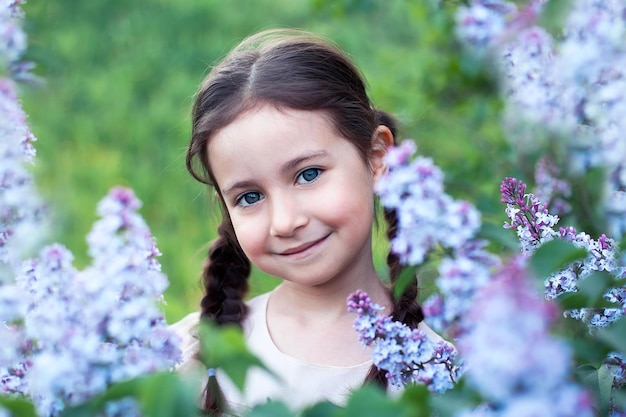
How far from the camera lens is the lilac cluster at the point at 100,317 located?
0.99m

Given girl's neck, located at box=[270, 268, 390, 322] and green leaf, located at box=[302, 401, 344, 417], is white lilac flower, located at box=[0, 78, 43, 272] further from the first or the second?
girl's neck, located at box=[270, 268, 390, 322]

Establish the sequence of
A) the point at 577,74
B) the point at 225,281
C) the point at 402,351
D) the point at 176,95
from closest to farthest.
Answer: the point at 577,74 → the point at 402,351 → the point at 225,281 → the point at 176,95

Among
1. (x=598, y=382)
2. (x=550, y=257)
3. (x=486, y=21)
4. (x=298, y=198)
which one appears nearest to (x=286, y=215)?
(x=298, y=198)

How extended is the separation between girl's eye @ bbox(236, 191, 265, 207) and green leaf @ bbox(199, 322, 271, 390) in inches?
36.0

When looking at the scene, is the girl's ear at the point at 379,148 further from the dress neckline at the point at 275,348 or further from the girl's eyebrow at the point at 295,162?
the dress neckline at the point at 275,348

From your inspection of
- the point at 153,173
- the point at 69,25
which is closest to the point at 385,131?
the point at 153,173

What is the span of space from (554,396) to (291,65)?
4.28 feet

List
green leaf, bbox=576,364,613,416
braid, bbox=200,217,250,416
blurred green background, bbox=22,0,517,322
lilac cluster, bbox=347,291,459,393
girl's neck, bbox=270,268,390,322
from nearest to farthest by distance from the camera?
green leaf, bbox=576,364,613,416
lilac cluster, bbox=347,291,459,393
girl's neck, bbox=270,268,390,322
braid, bbox=200,217,250,416
blurred green background, bbox=22,0,517,322

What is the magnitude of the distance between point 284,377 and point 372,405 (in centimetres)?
108

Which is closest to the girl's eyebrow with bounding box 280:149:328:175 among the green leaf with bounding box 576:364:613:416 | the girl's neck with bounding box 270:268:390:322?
the girl's neck with bounding box 270:268:390:322

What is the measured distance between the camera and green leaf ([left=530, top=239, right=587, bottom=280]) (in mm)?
941

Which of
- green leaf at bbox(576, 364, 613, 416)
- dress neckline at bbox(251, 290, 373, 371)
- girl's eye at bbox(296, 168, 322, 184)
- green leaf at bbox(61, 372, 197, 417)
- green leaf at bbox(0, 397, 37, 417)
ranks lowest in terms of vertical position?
dress neckline at bbox(251, 290, 373, 371)

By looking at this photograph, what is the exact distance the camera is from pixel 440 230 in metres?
0.96

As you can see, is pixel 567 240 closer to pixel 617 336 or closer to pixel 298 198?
pixel 617 336
